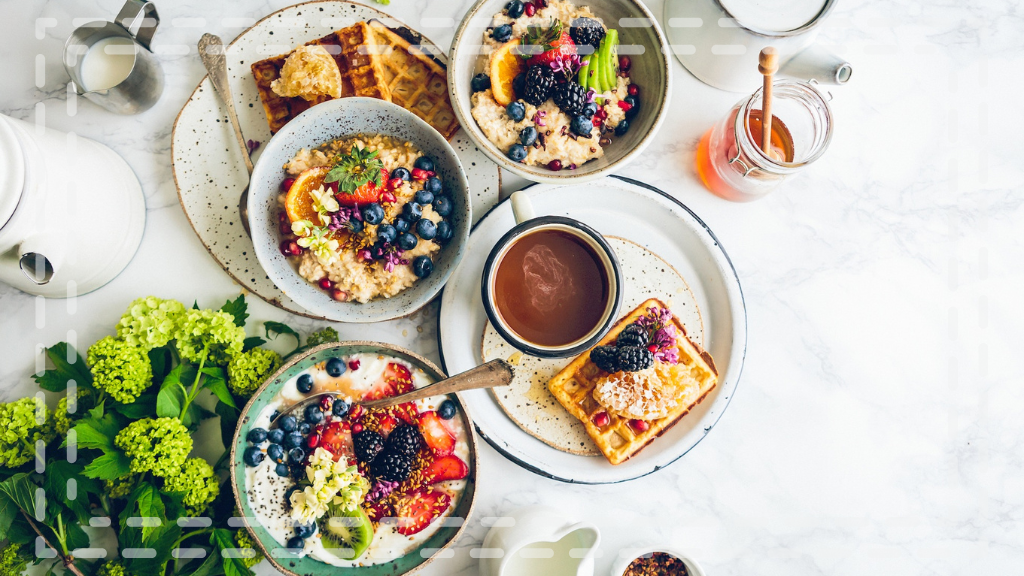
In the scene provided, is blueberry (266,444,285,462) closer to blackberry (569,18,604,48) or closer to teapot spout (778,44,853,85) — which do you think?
blackberry (569,18,604,48)

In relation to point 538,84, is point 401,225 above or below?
below

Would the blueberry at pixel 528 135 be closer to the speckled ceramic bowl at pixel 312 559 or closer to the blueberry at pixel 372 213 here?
the blueberry at pixel 372 213

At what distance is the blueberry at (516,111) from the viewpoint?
5.93ft

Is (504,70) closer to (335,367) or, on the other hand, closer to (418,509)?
(335,367)

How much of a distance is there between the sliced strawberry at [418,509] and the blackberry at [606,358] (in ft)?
2.13

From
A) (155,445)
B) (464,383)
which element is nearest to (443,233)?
(464,383)

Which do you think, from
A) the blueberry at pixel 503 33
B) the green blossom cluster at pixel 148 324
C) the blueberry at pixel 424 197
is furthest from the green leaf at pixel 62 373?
the blueberry at pixel 503 33

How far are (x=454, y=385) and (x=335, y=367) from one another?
1.30ft

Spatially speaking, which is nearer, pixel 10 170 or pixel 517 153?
pixel 10 170

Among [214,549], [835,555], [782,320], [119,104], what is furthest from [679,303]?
[119,104]

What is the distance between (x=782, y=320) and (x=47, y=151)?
2.44 metres

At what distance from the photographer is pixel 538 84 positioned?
1776mm

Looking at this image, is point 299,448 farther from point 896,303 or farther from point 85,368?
point 896,303

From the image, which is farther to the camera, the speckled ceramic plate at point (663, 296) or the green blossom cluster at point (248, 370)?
the speckled ceramic plate at point (663, 296)
